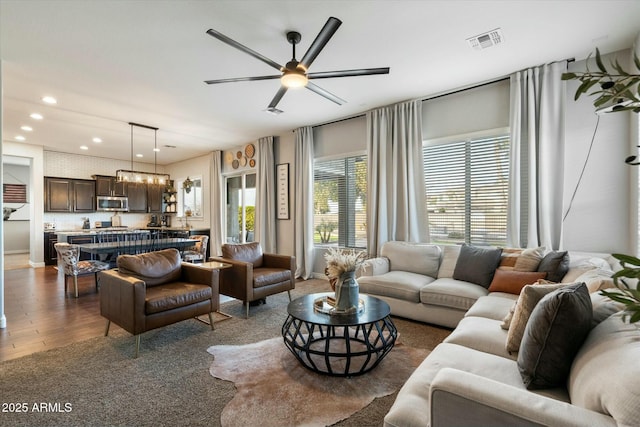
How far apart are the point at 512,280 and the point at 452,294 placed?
570 mm

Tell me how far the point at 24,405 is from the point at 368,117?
4.85 meters

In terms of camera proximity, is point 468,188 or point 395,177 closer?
point 468,188

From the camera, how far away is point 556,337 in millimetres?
1314

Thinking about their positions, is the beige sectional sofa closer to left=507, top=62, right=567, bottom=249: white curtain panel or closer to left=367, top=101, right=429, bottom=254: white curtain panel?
left=507, top=62, right=567, bottom=249: white curtain panel

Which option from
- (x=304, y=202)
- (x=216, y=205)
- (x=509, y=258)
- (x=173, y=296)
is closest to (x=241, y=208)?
(x=216, y=205)

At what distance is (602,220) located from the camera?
322 cm

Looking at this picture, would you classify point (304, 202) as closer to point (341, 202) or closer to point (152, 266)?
point (341, 202)

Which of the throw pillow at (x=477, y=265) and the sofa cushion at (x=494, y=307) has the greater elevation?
the throw pillow at (x=477, y=265)

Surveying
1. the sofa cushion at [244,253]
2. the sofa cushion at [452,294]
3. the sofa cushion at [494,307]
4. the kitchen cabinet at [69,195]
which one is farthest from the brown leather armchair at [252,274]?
the kitchen cabinet at [69,195]

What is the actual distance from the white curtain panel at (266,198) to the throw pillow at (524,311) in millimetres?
5099

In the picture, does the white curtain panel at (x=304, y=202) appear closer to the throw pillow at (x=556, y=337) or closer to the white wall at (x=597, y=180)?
the white wall at (x=597, y=180)

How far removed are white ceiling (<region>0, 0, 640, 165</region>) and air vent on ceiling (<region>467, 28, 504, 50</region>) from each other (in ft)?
0.19

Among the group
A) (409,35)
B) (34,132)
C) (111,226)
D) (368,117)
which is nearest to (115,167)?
(111,226)

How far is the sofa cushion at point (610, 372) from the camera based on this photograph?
909 millimetres
